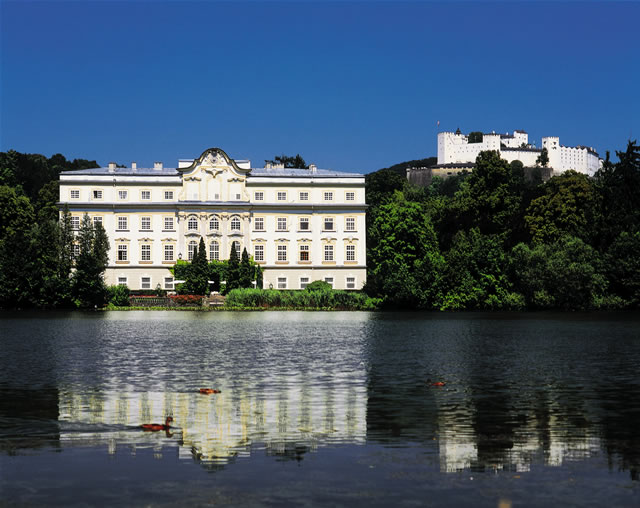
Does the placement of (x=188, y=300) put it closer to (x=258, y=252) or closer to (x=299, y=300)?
(x=299, y=300)

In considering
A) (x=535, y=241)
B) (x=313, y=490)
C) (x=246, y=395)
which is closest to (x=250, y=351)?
(x=246, y=395)

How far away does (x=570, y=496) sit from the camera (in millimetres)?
8898

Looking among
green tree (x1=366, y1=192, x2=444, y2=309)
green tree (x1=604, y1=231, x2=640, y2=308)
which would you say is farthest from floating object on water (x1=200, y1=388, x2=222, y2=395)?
green tree (x1=366, y1=192, x2=444, y2=309)

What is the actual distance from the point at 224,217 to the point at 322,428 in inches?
3297

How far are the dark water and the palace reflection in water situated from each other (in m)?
0.05

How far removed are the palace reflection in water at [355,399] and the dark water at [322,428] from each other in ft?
0.16

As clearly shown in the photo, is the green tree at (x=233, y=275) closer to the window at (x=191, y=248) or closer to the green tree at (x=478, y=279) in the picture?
the window at (x=191, y=248)

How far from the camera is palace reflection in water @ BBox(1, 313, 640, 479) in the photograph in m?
11.9

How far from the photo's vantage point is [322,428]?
13.4 m

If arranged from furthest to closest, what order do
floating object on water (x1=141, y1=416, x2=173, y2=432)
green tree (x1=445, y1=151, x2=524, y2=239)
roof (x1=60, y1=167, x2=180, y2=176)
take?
roof (x1=60, y1=167, x2=180, y2=176) < green tree (x1=445, y1=151, x2=524, y2=239) < floating object on water (x1=141, y1=416, x2=173, y2=432)

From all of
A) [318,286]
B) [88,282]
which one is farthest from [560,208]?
[88,282]

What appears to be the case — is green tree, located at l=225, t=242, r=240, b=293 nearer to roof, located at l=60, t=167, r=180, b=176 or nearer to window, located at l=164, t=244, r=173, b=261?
window, located at l=164, t=244, r=173, b=261

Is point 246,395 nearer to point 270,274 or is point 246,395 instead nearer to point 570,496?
point 570,496

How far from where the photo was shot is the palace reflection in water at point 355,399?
11867 millimetres
